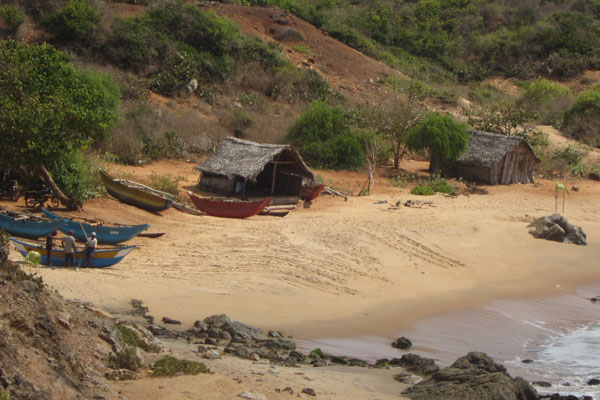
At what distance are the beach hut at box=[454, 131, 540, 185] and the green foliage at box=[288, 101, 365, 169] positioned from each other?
173 inches

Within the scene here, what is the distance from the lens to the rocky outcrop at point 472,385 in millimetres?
9117

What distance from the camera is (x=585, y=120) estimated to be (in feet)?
131

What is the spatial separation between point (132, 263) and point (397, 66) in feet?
124

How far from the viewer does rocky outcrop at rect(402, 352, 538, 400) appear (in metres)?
9.12

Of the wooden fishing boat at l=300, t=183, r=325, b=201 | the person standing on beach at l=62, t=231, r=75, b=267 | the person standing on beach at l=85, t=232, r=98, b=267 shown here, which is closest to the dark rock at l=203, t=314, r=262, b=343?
the person standing on beach at l=85, t=232, r=98, b=267

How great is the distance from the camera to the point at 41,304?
26.3 ft

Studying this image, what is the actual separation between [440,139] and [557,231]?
7.99 metres

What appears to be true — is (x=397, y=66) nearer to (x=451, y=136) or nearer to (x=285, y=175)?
(x=451, y=136)

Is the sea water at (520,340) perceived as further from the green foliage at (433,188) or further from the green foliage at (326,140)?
the green foliage at (326,140)

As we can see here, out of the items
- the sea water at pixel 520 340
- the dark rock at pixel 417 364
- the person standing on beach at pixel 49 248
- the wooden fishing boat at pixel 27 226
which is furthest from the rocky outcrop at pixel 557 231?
the person standing on beach at pixel 49 248

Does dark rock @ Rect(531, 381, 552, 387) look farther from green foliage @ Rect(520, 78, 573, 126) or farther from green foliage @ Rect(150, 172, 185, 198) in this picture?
green foliage @ Rect(520, 78, 573, 126)

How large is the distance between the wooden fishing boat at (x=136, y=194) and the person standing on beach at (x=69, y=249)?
5933 millimetres

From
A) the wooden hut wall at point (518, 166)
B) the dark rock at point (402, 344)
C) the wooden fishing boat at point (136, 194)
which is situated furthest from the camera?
the wooden hut wall at point (518, 166)

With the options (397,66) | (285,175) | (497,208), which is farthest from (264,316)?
(397,66)
